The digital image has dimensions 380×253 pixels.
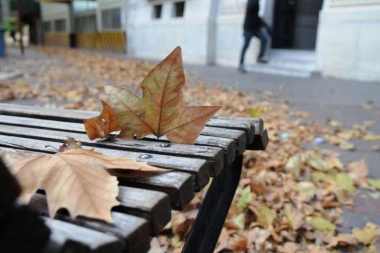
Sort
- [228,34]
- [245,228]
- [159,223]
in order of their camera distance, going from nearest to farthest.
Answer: [159,223]
[245,228]
[228,34]

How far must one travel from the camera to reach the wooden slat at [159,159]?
90 centimetres

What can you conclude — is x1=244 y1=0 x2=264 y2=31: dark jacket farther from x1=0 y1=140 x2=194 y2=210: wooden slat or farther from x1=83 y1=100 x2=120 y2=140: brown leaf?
x1=0 y1=140 x2=194 y2=210: wooden slat

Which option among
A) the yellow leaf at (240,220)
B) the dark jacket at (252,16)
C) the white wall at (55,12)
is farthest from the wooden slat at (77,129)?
the white wall at (55,12)

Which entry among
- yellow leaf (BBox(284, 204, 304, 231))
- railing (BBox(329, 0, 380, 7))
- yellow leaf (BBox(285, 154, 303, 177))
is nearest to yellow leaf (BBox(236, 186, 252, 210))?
yellow leaf (BBox(284, 204, 304, 231))

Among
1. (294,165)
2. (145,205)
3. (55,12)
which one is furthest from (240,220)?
(55,12)

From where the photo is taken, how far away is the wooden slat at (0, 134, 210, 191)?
0.90 m

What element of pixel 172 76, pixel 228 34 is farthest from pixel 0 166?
pixel 228 34

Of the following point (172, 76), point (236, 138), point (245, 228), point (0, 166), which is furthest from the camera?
point (245, 228)

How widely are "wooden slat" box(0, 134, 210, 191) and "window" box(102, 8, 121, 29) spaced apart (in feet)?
54.0

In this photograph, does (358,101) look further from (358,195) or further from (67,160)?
(67,160)

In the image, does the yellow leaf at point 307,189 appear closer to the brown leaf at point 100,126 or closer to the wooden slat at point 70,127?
the wooden slat at point 70,127

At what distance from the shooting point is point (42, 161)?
81 cm

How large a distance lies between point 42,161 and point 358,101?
511 centimetres

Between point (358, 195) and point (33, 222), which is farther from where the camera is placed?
point (358, 195)
